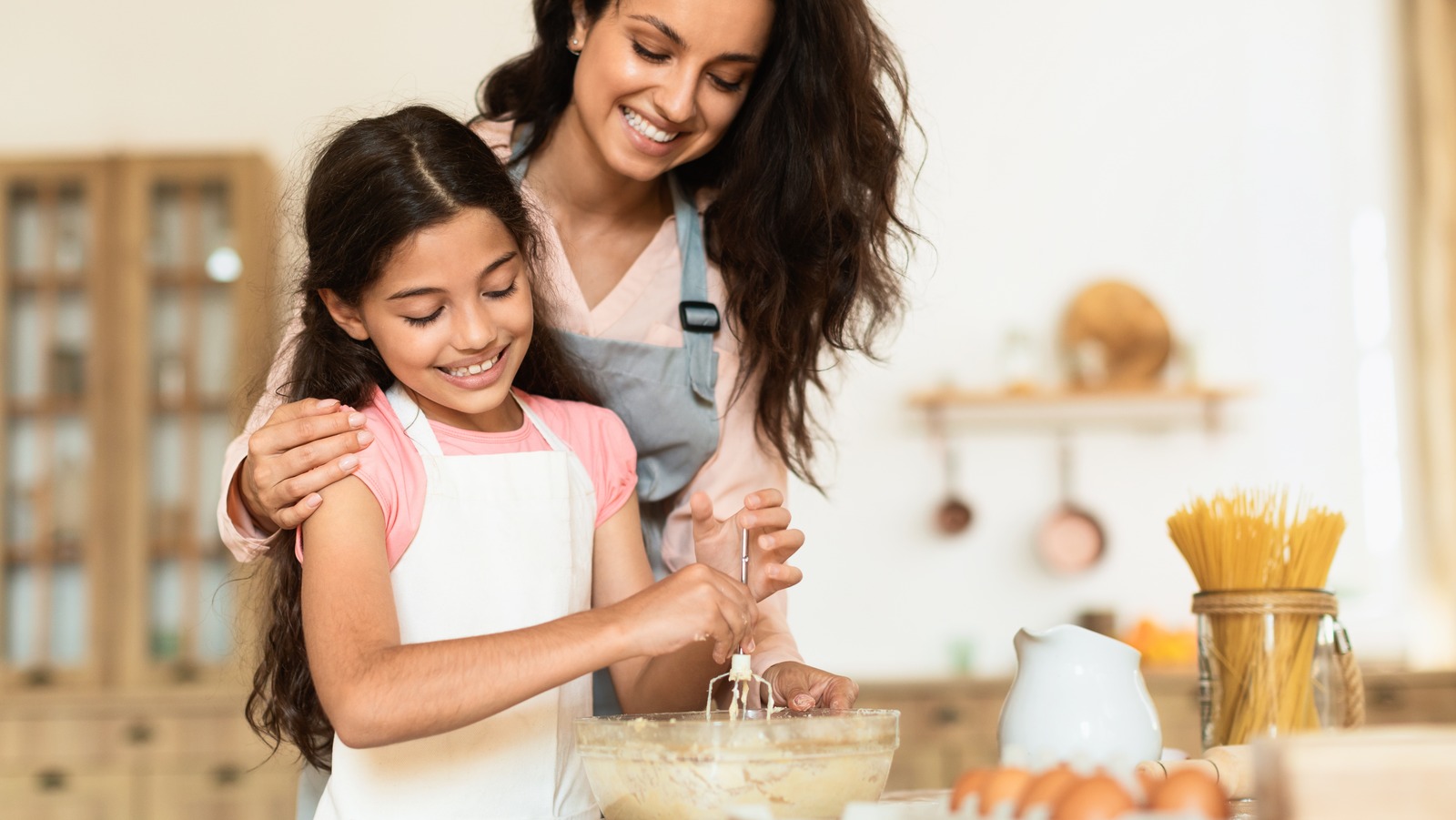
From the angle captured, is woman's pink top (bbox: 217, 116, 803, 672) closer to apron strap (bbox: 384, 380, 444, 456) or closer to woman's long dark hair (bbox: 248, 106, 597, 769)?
woman's long dark hair (bbox: 248, 106, 597, 769)

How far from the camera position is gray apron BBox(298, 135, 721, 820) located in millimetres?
1482

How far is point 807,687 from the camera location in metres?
1.25

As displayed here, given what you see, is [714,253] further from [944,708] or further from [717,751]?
[944,708]

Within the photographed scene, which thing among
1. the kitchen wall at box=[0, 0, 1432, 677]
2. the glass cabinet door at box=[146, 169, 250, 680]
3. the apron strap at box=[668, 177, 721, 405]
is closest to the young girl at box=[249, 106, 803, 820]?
the apron strap at box=[668, 177, 721, 405]

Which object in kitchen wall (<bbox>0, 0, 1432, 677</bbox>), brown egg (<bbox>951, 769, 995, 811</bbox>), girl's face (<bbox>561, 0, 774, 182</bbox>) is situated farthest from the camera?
kitchen wall (<bbox>0, 0, 1432, 677</bbox>)

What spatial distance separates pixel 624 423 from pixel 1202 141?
3.11 metres

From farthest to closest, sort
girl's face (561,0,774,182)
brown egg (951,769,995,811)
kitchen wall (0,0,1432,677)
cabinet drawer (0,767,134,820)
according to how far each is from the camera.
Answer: kitchen wall (0,0,1432,677) → cabinet drawer (0,767,134,820) → girl's face (561,0,774,182) → brown egg (951,769,995,811)

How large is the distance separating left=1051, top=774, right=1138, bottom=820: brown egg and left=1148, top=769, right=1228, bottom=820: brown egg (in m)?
0.02

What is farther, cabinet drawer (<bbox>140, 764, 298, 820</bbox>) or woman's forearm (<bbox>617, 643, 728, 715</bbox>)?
cabinet drawer (<bbox>140, 764, 298, 820</bbox>)

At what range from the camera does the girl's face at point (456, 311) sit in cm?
118

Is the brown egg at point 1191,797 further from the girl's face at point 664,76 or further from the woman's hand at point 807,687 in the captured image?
the girl's face at point 664,76

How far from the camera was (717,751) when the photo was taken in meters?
0.89

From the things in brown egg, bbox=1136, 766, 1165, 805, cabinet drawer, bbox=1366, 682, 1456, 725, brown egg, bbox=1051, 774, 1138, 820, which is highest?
brown egg, bbox=1051, 774, 1138, 820

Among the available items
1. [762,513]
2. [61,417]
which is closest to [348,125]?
[762,513]
